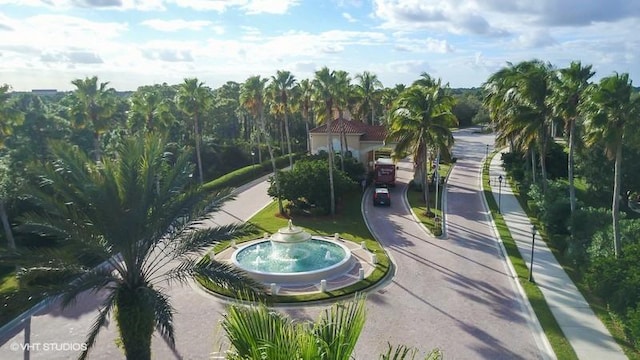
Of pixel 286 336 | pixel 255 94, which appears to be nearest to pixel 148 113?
pixel 255 94

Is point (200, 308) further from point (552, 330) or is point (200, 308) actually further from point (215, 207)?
point (552, 330)

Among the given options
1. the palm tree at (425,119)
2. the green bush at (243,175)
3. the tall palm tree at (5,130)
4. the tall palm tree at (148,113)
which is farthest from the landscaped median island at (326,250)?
the tall palm tree at (148,113)

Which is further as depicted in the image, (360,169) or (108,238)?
(360,169)

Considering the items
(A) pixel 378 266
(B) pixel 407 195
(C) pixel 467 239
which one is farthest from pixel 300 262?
(B) pixel 407 195

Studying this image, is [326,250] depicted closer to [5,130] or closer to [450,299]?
[450,299]

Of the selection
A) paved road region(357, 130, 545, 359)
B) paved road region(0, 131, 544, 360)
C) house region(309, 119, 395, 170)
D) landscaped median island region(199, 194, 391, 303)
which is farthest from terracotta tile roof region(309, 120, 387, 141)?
paved road region(0, 131, 544, 360)

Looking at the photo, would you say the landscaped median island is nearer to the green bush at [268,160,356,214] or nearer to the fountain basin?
the fountain basin
